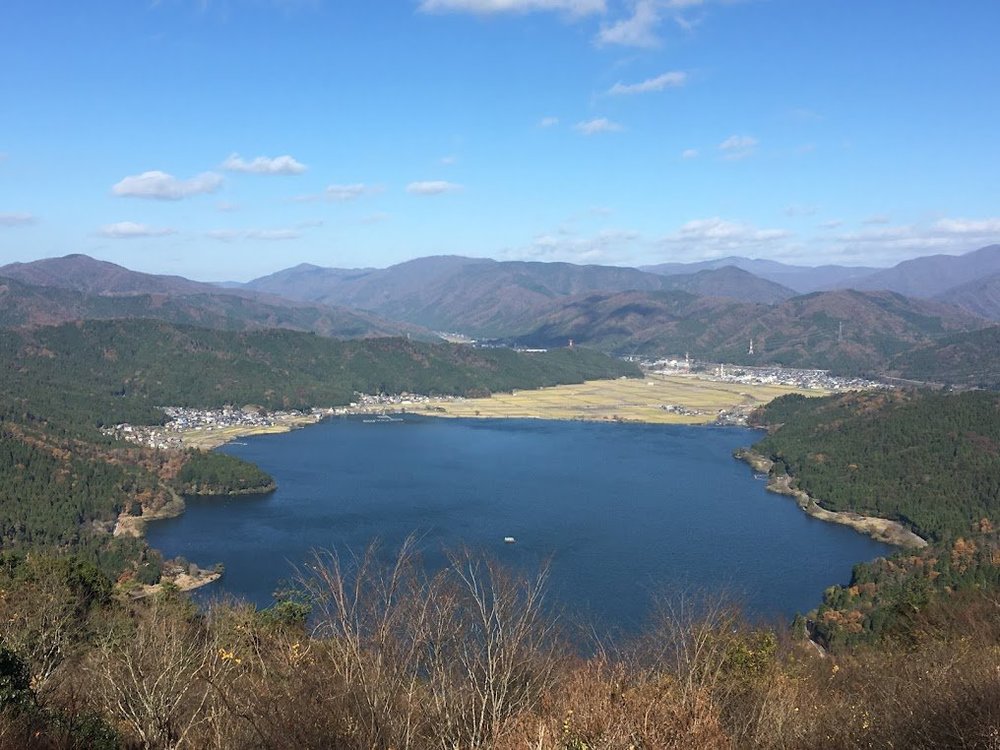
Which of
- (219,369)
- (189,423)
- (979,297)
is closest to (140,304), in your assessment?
(219,369)

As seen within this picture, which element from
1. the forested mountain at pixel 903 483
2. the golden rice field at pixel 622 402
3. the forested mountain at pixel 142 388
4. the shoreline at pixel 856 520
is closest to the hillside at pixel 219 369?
the forested mountain at pixel 142 388

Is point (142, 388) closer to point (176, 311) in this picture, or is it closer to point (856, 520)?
point (176, 311)

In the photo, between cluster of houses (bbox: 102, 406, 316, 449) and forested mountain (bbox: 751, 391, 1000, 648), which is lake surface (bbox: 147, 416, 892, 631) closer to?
forested mountain (bbox: 751, 391, 1000, 648)

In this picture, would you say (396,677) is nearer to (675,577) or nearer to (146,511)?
(675,577)

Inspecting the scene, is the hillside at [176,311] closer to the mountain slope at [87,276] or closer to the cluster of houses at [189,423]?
the mountain slope at [87,276]

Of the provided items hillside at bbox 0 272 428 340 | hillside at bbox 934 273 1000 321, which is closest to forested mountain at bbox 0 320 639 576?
hillside at bbox 0 272 428 340

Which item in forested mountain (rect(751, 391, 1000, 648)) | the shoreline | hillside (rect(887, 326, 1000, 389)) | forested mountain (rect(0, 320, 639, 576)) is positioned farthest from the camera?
hillside (rect(887, 326, 1000, 389))
